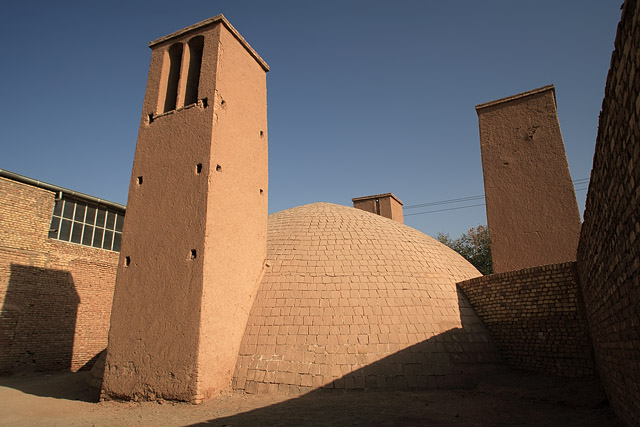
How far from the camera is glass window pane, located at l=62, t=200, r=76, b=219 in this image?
51.6 feet

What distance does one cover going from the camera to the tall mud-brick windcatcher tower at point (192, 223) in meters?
8.47

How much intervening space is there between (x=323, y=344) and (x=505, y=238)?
6.56 meters

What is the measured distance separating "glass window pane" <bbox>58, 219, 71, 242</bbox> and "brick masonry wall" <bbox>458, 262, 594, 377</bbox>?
14.6 metres

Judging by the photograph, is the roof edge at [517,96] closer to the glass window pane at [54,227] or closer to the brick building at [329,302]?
the brick building at [329,302]

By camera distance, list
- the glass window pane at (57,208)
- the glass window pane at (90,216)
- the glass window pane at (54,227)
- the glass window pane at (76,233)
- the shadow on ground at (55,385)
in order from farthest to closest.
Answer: the glass window pane at (90,216) → the glass window pane at (76,233) → the glass window pane at (57,208) → the glass window pane at (54,227) → the shadow on ground at (55,385)

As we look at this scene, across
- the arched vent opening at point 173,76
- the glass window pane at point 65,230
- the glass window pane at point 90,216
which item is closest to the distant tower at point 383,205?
the arched vent opening at point 173,76

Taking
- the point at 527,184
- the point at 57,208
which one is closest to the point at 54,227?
the point at 57,208

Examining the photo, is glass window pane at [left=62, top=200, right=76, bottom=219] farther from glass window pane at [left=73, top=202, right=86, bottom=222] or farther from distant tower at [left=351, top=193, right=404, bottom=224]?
distant tower at [left=351, top=193, right=404, bottom=224]

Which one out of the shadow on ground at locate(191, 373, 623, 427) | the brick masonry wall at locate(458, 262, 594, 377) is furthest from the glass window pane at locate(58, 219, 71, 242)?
the brick masonry wall at locate(458, 262, 594, 377)

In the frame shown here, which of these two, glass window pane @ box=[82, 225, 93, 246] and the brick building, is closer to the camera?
the brick building

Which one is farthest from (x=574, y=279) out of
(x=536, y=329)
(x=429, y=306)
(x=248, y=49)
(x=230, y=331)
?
(x=248, y=49)

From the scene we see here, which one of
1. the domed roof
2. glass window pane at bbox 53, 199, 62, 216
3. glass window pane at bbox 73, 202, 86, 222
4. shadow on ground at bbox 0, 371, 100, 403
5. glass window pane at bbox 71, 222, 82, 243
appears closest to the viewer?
the domed roof

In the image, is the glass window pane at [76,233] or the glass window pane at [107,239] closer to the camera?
the glass window pane at [76,233]

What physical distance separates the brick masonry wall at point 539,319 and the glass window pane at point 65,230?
47.8 feet
